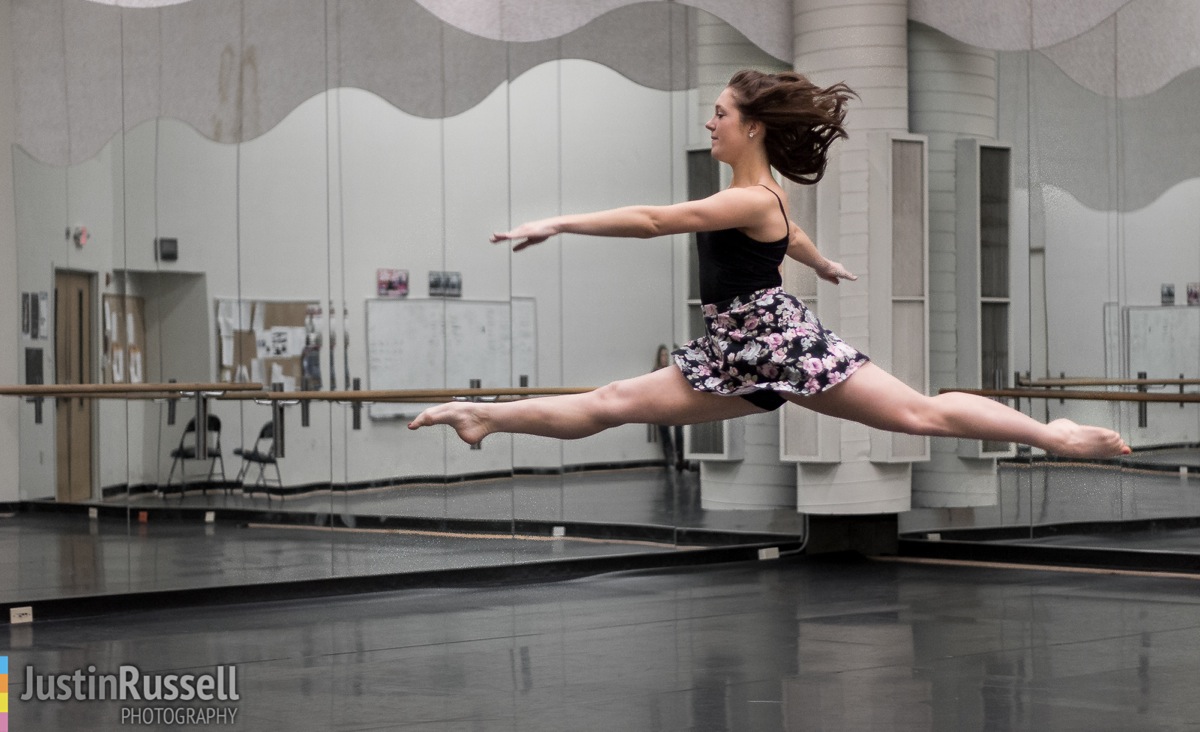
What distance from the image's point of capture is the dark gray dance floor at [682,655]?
4598 mm

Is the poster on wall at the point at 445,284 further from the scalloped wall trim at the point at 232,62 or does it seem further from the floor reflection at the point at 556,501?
the floor reflection at the point at 556,501

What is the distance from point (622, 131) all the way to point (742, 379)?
436 centimetres

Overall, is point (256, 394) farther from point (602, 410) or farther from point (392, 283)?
point (602, 410)

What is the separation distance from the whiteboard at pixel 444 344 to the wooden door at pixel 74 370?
1294mm

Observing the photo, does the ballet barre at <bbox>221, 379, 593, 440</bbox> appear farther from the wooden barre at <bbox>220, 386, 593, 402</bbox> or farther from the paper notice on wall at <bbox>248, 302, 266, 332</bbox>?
the paper notice on wall at <bbox>248, 302, 266, 332</bbox>

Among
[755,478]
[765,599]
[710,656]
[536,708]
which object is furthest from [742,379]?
[755,478]

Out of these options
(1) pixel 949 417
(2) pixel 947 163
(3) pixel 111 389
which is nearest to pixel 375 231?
(3) pixel 111 389

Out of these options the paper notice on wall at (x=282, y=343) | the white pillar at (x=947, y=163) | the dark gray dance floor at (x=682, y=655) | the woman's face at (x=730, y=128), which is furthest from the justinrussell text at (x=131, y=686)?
the white pillar at (x=947, y=163)

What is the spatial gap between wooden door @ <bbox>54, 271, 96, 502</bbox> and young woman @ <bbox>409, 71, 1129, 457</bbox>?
125 inches

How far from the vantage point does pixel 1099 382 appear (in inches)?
319

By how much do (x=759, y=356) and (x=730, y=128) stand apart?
0.61m

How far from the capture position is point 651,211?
363cm

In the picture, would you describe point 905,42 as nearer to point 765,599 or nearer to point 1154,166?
point 1154,166

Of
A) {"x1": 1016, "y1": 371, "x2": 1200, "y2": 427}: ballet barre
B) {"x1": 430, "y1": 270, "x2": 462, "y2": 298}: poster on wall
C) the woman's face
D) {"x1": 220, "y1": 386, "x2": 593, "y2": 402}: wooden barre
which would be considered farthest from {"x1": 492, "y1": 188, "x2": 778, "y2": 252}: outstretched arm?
{"x1": 1016, "y1": 371, "x2": 1200, "y2": 427}: ballet barre
